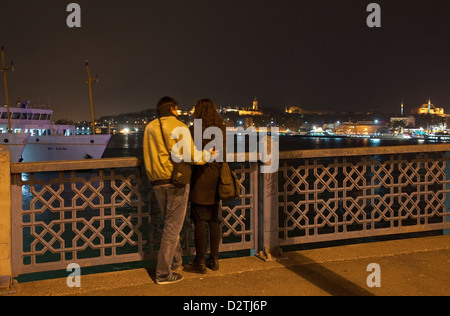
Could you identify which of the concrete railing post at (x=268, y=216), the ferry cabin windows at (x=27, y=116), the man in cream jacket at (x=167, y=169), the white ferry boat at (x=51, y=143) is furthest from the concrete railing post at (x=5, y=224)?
the ferry cabin windows at (x=27, y=116)

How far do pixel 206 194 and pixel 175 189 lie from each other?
1.29 ft

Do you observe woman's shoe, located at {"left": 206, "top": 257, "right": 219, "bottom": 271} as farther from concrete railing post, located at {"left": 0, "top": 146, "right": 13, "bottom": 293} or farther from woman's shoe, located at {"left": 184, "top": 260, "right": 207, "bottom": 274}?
concrete railing post, located at {"left": 0, "top": 146, "right": 13, "bottom": 293}

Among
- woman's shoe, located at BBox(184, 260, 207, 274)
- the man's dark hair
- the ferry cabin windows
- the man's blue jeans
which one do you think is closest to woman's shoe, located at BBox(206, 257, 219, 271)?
woman's shoe, located at BBox(184, 260, 207, 274)

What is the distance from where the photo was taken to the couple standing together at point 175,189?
185 inches

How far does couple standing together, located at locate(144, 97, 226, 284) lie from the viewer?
4.70 metres

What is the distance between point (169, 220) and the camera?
4840 mm

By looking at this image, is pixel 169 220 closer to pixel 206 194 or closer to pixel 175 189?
pixel 175 189

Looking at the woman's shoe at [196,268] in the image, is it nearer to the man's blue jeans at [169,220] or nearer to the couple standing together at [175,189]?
the couple standing together at [175,189]

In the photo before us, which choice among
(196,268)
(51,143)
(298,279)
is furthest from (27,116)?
(298,279)
